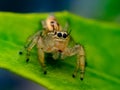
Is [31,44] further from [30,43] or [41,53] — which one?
[41,53]

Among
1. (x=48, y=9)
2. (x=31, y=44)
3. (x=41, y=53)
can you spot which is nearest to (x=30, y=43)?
(x=31, y=44)

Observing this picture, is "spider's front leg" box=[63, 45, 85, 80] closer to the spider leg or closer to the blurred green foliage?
the spider leg

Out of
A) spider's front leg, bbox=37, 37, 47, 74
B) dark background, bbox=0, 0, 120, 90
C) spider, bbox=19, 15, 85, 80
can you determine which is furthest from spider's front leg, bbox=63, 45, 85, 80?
dark background, bbox=0, 0, 120, 90

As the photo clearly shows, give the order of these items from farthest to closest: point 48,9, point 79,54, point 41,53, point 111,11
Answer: point 48,9 < point 111,11 < point 79,54 < point 41,53

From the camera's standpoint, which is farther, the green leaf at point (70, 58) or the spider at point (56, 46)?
the spider at point (56, 46)

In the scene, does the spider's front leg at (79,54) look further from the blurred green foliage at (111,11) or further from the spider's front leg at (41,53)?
the blurred green foliage at (111,11)

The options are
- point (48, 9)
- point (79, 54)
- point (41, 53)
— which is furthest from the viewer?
point (48, 9)

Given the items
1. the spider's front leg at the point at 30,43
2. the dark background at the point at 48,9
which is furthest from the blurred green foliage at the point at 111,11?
the spider's front leg at the point at 30,43
